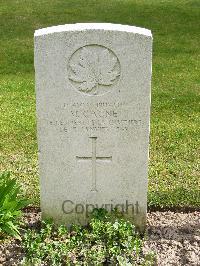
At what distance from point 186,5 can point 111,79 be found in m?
15.7

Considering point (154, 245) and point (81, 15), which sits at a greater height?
point (81, 15)

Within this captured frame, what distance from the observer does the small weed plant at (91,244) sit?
4.58m

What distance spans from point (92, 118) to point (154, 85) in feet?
19.3

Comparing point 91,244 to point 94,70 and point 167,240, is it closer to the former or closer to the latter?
point 167,240

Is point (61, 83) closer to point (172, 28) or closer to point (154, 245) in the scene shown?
point (154, 245)

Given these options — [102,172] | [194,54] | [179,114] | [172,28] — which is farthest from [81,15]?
[102,172]

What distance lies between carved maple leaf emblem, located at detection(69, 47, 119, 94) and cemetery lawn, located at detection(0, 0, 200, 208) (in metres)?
1.73

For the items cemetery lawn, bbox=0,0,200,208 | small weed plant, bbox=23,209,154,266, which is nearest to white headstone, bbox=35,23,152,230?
small weed plant, bbox=23,209,154,266

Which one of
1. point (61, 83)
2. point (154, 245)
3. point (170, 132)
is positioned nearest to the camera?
point (61, 83)

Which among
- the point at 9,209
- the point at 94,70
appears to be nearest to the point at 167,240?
the point at 9,209

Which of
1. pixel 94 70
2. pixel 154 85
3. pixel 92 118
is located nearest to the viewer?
pixel 94 70

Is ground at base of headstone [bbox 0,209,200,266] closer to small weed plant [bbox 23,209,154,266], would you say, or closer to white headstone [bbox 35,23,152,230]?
small weed plant [bbox 23,209,154,266]

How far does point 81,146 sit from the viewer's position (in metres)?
4.89

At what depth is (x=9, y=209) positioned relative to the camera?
484cm
